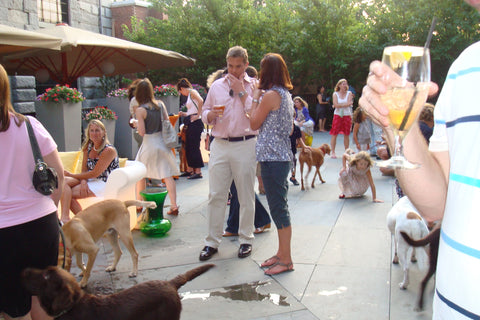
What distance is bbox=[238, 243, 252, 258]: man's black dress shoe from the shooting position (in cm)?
506

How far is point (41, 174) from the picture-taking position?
109 inches

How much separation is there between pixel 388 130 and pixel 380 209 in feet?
18.8

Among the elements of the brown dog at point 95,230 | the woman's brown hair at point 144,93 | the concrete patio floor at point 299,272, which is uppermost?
the woman's brown hair at point 144,93

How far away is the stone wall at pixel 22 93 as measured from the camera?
7.82 meters

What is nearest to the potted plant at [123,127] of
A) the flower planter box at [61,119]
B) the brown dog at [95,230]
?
the flower planter box at [61,119]

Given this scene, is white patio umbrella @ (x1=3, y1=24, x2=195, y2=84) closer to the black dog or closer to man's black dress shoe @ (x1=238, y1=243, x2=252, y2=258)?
man's black dress shoe @ (x1=238, y1=243, x2=252, y2=258)

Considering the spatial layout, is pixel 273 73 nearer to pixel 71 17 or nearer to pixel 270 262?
pixel 270 262

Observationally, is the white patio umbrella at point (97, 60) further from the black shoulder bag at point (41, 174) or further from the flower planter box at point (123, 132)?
the black shoulder bag at point (41, 174)

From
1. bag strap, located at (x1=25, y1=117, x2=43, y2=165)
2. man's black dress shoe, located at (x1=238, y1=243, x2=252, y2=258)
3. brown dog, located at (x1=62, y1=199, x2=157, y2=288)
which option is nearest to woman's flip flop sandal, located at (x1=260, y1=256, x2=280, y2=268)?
man's black dress shoe, located at (x1=238, y1=243, x2=252, y2=258)

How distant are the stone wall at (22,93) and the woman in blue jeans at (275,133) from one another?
516 cm

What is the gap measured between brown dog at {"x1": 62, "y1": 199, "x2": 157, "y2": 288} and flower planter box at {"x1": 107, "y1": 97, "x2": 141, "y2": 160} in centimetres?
708

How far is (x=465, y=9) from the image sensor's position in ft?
58.3

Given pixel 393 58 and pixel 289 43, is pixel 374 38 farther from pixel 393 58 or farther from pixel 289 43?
pixel 393 58

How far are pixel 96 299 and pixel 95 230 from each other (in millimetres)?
1728
